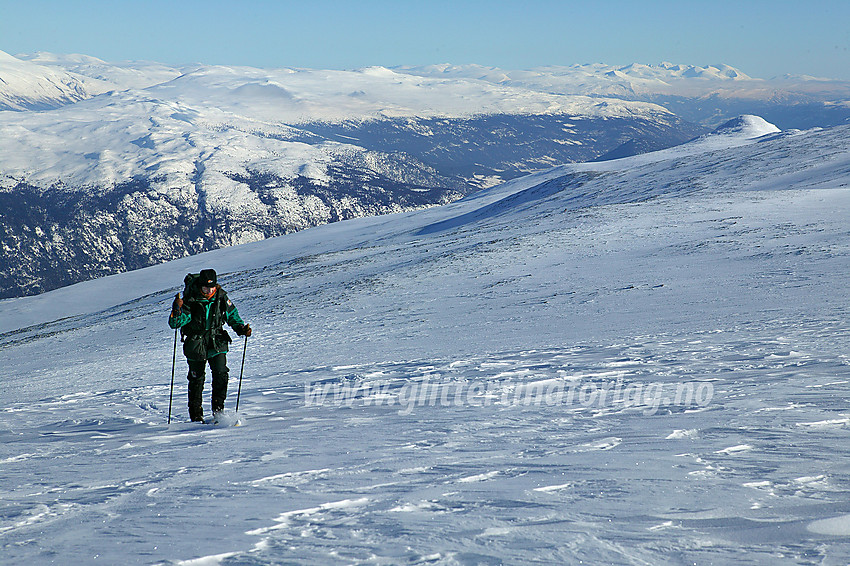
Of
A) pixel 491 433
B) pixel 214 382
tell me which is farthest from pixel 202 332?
pixel 491 433

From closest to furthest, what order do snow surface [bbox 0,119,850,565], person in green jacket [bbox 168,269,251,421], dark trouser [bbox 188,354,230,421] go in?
snow surface [bbox 0,119,850,565] → person in green jacket [bbox 168,269,251,421] → dark trouser [bbox 188,354,230,421]

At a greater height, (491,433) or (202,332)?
(202,332)

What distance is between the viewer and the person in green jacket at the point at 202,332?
829 centimetres

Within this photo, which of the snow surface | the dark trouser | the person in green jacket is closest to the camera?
the snow surface

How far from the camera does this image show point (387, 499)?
467 cm

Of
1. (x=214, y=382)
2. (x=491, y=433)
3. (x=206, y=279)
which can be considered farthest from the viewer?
(x=214, y=382)

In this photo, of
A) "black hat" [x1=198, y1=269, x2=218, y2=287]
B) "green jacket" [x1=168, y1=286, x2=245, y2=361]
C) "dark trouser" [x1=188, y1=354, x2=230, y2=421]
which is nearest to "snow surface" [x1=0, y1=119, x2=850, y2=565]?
"dark trouser" [x1=188, y1=354, x2=230, y2=421]

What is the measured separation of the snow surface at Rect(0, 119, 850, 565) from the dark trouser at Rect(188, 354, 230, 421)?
Result: 0.50 m

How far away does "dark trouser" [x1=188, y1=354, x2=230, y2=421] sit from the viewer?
27.6 ft

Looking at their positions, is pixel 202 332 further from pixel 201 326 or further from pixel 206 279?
pixel 206 279

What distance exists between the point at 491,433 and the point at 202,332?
4.46 meters

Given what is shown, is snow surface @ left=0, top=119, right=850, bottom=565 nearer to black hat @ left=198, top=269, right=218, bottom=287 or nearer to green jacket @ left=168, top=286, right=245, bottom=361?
green jacket @ left=168, top=286, right=245, bottom=361

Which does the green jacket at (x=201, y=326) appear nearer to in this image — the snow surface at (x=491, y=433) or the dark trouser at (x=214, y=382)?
the dark trouser at (x=214, y=382)

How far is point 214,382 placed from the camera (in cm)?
847
